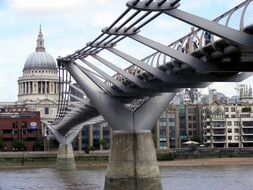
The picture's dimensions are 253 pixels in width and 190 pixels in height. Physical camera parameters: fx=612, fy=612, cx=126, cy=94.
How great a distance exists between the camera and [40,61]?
6580 inches

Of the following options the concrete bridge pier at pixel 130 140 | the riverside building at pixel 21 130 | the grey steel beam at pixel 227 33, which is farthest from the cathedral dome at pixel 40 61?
the grey steel beam at pixel 227 33

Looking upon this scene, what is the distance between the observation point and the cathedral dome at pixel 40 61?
6481 inches

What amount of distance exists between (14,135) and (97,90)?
83.8m

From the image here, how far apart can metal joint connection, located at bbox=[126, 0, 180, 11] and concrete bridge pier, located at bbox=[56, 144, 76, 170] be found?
204 feet

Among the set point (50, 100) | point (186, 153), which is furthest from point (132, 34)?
point (50, 100)

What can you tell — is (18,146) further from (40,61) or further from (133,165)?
(133,165)

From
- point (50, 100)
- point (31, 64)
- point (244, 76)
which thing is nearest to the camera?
point (244, 76)

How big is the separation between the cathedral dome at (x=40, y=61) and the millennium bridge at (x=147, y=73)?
378 feet

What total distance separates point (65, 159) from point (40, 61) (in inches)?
3434

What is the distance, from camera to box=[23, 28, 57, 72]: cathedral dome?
165m

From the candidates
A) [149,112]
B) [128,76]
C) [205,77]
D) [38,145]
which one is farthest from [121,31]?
[38,145]

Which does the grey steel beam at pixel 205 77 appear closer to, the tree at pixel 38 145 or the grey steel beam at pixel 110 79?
the grey steel beam at pixel 110 79

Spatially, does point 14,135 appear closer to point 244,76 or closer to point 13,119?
point 13,119

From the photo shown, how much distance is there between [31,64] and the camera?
166 meters
